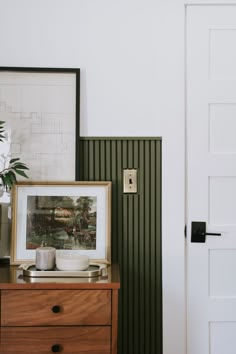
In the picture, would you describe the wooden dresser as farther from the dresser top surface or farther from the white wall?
the white wall

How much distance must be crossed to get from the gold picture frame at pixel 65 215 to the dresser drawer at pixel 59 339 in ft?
1.49

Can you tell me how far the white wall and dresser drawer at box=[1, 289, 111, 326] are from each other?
568 mm

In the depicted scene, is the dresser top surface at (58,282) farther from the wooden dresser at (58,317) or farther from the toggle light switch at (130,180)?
the toggle light switch at (130,180)

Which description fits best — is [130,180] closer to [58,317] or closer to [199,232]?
[199,232]

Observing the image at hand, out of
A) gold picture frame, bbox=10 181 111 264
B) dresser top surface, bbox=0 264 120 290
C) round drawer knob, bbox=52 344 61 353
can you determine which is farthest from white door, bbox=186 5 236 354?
round drawer knob, bbox=52 344 61 353

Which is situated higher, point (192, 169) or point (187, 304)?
point (192, 169)

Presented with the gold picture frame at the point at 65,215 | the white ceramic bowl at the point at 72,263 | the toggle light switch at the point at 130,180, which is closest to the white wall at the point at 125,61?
the toggle light switch at the point at 130,180

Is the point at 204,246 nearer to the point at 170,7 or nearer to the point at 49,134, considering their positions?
the point at 49,134

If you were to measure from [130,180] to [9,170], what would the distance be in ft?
2.07

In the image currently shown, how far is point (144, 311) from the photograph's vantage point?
2.19 meters

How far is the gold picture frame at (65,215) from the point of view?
212 centimetres

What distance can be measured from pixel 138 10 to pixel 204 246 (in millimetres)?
1319

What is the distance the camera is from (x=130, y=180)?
219 centimetres

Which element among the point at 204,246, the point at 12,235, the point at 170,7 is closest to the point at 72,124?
the point at 12,235
